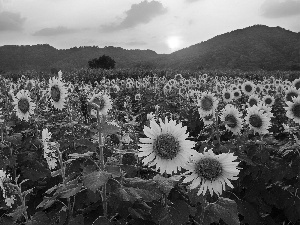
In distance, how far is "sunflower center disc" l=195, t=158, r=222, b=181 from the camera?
2.55 meters

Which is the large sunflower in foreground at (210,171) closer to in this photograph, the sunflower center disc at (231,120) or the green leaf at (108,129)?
the green leaf at (108,129)

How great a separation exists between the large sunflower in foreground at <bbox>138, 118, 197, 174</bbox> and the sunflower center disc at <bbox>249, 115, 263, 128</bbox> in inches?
106

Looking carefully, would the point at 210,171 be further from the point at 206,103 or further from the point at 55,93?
the point at 206,103

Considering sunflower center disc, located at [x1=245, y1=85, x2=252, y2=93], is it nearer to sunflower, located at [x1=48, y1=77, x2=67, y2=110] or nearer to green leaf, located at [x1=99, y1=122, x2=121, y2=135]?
sunflower, located at [x1=48, y1=77, x2=67, y2=110]

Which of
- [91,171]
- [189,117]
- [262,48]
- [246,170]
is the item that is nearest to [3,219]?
[91,171]

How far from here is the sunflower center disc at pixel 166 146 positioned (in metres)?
2.52

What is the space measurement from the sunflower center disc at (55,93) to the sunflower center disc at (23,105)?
0.76m

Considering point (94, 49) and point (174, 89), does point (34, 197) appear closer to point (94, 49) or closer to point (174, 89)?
point (174, 89)

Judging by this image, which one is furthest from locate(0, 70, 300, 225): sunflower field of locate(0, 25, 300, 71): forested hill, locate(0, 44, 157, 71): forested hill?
locate(0, 44, 157, 71): forested hill

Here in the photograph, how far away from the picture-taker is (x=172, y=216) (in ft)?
7.56

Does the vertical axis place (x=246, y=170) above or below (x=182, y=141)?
below

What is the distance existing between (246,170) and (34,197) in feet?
7.66

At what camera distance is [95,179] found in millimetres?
2051

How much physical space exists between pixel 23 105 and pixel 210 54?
96.8 meters
